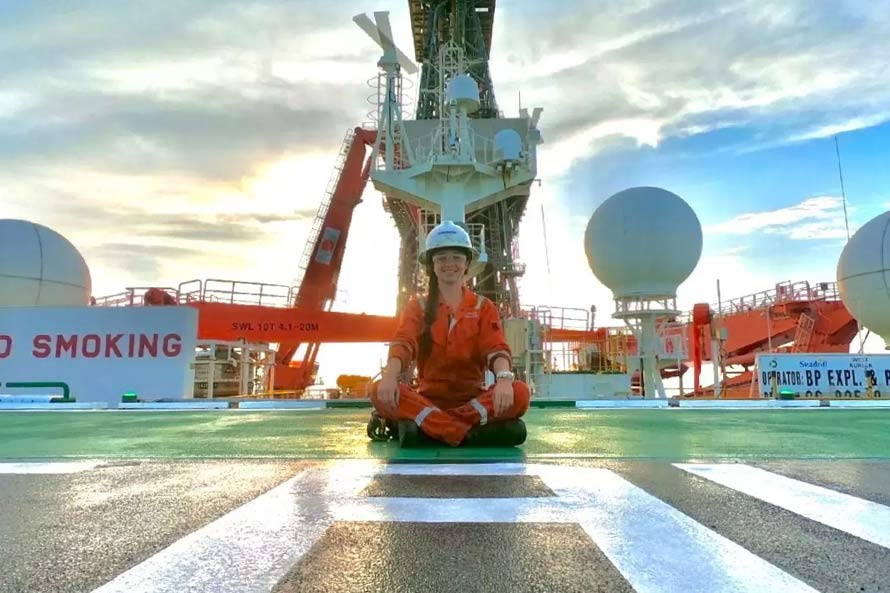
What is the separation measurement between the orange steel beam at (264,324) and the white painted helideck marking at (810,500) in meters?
13.6

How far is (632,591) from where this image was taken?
1.32 metres

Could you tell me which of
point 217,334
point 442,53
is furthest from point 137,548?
point 442,53

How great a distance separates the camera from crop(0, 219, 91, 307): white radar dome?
600 inches

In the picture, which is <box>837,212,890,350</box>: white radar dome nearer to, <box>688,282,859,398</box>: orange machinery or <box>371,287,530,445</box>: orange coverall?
<box>688,282,859,398</box>: orange machinery

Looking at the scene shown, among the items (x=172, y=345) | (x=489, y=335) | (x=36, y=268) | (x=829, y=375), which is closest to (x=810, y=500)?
(x=489, y=335)

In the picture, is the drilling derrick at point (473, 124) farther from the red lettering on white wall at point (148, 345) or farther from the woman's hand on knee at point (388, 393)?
the woman's hand on knee at point (388, 393)

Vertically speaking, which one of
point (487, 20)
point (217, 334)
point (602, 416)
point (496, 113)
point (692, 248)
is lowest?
point (602, 416)

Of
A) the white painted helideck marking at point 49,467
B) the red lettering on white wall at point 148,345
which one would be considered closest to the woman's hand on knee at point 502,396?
the white painted helideck marking at point 49,467

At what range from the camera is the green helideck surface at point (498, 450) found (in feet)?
11.6

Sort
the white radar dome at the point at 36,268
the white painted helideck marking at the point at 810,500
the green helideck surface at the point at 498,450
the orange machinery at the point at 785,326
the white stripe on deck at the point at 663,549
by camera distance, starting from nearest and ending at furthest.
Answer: the white stripe on deck at the point at 663,549
the white painted helideck marking at the point at 810,500
the green helideck surface at the point at 498,450
the white radar dome at the point at 36,268
the orange machinery at the point at 785,326

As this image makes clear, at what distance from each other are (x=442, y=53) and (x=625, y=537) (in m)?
16.9

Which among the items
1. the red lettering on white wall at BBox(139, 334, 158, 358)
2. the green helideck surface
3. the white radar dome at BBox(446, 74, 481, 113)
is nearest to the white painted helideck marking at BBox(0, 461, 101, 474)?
the green helideck surface

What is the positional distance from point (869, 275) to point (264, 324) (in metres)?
18.7

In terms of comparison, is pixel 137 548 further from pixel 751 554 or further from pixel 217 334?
pixel 217 334
